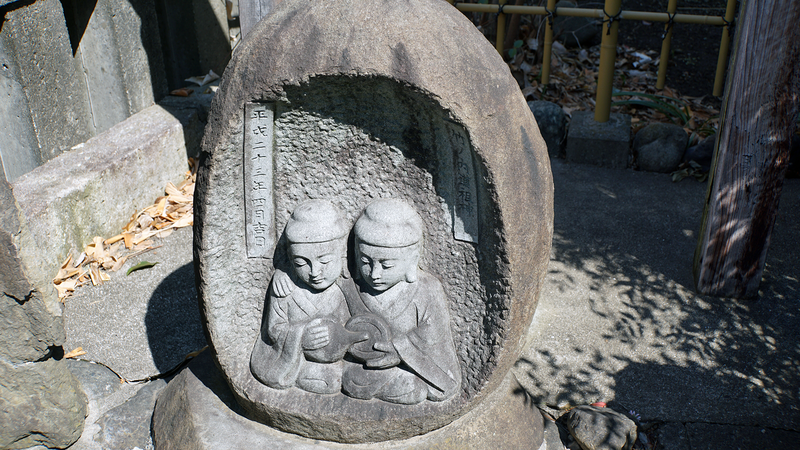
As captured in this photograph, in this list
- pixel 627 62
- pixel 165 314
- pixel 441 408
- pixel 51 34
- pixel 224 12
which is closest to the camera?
pixel 441 408

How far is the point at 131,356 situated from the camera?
3533 mm

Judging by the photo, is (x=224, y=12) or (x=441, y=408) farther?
(x=224, y=12)

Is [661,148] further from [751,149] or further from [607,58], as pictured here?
[751,149]

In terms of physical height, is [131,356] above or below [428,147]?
below

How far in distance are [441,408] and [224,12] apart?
5.23 m

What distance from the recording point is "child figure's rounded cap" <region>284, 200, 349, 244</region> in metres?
2.43

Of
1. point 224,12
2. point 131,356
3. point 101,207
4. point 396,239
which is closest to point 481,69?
point 396,239

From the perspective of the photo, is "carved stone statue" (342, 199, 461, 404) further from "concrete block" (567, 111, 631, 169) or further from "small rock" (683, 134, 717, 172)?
"small rock" (683, 134, 717, 172)

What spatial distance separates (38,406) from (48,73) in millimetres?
2558

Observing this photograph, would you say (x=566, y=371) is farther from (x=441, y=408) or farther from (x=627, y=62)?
(x=627, y=62)

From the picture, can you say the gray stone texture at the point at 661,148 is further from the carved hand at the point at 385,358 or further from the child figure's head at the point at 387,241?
the carved hand at the point at 385,358

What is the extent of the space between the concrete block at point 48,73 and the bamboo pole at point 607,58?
4140mm

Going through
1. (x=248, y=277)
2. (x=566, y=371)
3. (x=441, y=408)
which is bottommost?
(x=566, y=371)

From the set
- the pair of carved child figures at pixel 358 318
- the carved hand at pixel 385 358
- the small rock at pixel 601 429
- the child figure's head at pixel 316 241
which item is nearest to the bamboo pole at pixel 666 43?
the small rock at pixel 601 429
